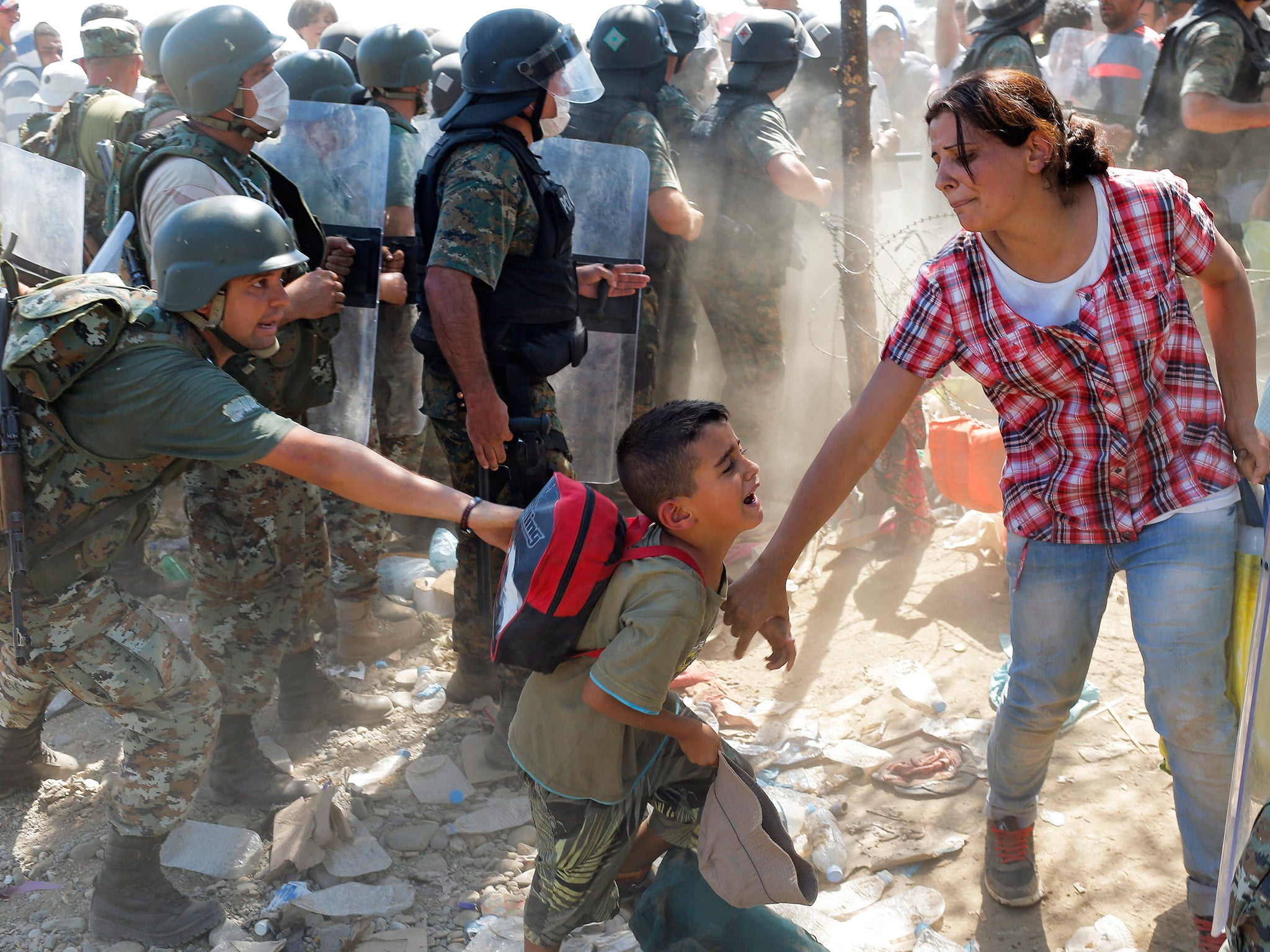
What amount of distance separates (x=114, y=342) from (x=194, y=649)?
52.8 inches

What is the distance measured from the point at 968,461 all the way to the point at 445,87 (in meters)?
3.07

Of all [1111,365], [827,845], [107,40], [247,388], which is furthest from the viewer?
[107,40]

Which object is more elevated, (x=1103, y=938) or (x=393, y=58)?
(x=393, y=58)

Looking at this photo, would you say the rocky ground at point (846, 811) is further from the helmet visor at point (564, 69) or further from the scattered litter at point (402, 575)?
the helmet visor at point (564, 69)

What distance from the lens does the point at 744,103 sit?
185 inches

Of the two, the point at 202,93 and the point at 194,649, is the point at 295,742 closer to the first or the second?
the point at 194,649

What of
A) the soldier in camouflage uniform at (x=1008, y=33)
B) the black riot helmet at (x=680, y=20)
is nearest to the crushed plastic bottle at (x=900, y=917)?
the soldier in camouflage uniform at (x=1008, y=33)

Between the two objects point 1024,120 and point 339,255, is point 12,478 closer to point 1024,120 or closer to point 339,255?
point 339,255

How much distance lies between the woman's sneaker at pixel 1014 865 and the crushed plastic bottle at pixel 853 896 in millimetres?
292

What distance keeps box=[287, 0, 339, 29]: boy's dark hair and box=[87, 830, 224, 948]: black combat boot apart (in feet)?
22.0

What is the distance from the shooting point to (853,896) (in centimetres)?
268

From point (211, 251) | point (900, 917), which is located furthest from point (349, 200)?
point (900, 917)

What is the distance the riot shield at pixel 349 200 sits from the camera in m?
3.60

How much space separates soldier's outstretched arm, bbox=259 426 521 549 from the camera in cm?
214
